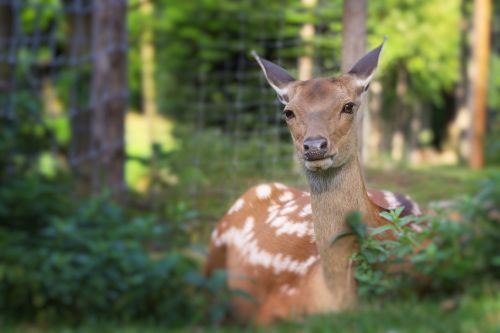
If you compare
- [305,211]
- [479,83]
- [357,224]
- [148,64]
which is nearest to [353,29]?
[305,211]

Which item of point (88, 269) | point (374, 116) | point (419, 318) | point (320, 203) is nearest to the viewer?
point (419, 318)

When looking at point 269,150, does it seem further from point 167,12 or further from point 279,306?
point 167,12

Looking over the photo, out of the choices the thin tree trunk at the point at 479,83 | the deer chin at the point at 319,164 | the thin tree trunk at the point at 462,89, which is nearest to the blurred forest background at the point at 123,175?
the deer chin at the point at 319,164

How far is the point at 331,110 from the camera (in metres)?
4.54

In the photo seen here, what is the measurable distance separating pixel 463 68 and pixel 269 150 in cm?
2100

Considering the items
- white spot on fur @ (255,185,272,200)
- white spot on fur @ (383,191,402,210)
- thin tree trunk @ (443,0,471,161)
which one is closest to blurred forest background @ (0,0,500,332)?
white spot on fur @ (255,185,272,200)

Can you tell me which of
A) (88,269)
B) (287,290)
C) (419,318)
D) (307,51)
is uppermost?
(307,51)

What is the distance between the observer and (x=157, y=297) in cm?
671

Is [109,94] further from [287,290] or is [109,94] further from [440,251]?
[440,251]

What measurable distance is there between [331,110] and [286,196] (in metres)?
1.71

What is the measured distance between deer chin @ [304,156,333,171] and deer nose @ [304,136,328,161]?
23mm

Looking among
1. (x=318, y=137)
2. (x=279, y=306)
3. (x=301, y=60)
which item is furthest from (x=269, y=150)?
(x=318, y=137)

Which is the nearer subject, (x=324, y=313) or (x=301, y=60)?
(x=324, y=313)

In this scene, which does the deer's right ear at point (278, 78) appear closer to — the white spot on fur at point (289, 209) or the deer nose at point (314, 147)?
the deer nose at point (314, 147)
